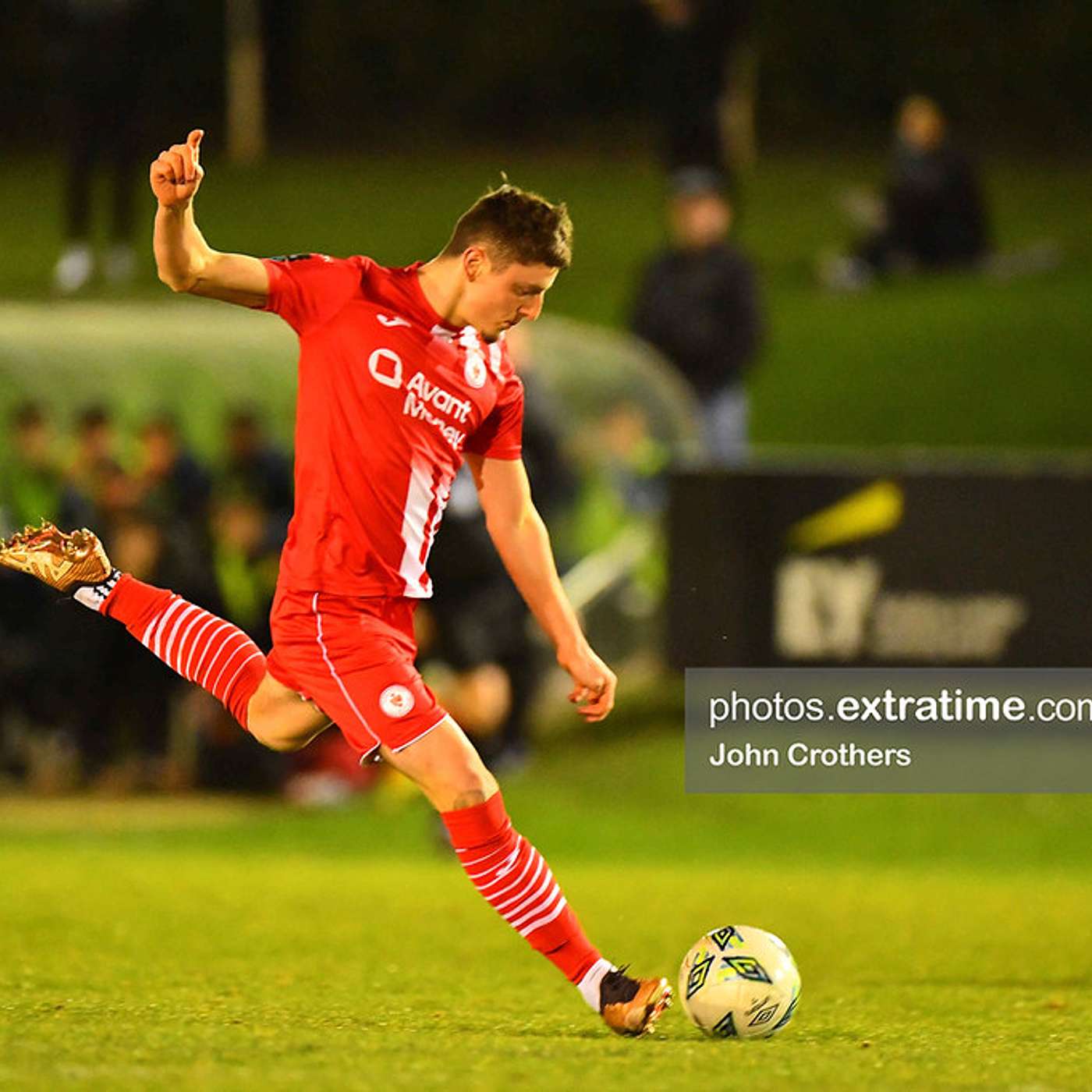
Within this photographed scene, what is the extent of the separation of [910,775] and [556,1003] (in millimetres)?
5955

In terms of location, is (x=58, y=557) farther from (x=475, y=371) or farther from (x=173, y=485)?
(x=173, y=485)

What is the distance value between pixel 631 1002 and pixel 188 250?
2.29 metres

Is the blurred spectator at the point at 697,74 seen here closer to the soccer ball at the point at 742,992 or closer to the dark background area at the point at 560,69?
the dark background area at the point at 560,69

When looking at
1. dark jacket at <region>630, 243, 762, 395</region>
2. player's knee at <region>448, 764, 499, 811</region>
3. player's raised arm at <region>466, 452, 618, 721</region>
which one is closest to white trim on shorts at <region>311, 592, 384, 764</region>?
player's knee at <region>448, 764, 499, 811</region>

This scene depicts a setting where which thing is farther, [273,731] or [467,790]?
[273,731]

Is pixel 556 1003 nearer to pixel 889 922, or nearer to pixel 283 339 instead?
pixel 889 922

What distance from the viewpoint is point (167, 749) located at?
47.5 ft

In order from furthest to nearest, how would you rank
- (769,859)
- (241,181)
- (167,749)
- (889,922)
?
(241,181) < (167,749) < (769,859) < (889,922)

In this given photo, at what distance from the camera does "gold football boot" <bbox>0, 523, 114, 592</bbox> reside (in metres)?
7.53

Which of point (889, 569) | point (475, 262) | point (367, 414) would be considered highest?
point (889, 569)

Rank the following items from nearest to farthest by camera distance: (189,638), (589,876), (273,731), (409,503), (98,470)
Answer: (409,503)
(273,731)
(189,638)
(589,876)
(98,470)

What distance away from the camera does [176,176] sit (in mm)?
6340

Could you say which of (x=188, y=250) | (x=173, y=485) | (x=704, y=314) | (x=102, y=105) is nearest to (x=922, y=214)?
(x=704, y=314)

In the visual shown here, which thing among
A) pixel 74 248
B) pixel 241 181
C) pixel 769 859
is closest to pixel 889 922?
pixel 769 859
